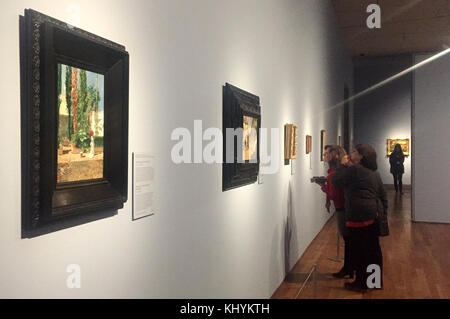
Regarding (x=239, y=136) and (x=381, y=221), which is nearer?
(x=239, y=136)

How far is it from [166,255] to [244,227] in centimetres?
150

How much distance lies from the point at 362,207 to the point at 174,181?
335 cm

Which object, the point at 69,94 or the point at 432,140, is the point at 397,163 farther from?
the point at 69,94

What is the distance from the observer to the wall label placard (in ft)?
7.00

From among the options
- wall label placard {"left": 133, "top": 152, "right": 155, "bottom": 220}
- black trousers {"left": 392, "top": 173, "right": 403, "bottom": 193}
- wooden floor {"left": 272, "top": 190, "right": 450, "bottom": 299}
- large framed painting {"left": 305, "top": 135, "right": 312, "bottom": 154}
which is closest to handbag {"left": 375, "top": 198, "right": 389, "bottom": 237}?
wooden floor {"left": 272, "top": 190, "right": 450, "bottom": 299}

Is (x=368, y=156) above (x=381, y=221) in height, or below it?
above

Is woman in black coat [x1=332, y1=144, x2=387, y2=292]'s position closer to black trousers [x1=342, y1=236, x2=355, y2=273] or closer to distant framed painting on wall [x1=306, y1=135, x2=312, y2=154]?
black trousers [x1=342, y1=236, x2=355, y2=273]

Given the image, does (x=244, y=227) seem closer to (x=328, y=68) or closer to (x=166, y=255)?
(x=166, y=255)

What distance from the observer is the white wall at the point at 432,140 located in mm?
10117

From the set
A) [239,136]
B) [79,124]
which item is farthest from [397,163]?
[79,124]

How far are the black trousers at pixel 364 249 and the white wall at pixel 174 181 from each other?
3.09 ft

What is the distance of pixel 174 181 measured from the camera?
2562mm

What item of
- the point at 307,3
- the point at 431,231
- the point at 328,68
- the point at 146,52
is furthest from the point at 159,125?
the point at 431,231

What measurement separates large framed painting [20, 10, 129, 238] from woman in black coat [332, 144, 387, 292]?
12.6 feet
